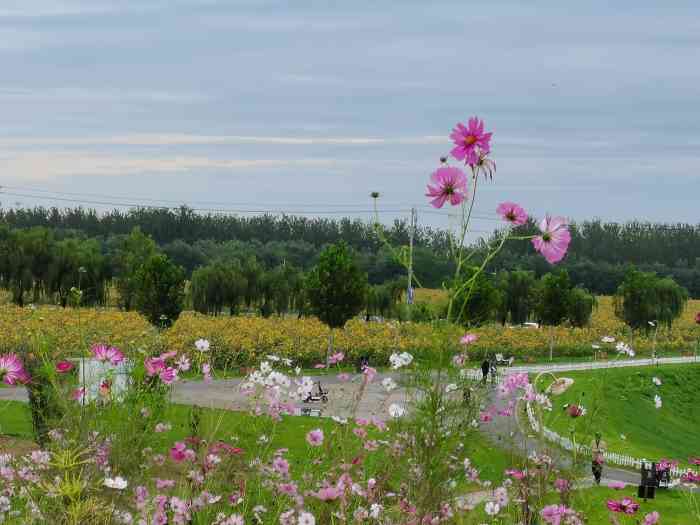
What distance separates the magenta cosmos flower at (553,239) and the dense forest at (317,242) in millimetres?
61370

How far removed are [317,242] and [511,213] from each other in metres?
84.3

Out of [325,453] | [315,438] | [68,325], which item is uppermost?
[315,438]

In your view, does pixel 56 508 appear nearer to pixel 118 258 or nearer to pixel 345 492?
pixel 345 492

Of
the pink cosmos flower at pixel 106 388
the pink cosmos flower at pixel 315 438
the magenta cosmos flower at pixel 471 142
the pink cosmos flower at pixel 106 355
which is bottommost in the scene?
the pink cosmos flower at pixel 315 438

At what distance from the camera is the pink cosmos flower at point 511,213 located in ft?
12.7

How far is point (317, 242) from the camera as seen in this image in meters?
88.1

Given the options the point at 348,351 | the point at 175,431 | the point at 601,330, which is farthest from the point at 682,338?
the point at 175,431

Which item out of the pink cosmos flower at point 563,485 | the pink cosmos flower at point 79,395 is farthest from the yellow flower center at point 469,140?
the pink cosmos flower at point 79,395

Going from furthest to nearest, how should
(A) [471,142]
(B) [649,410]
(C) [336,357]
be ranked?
(B) [649,410] < (C) [336,357] < (A) [471,142]

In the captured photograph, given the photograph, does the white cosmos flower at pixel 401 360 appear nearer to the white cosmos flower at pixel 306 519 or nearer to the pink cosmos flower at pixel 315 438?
the pink cosmos flower at pixel 315 438

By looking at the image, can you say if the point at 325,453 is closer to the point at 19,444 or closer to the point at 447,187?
the point at 447,187

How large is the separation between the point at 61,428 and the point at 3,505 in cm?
46

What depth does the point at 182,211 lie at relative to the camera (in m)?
83.1

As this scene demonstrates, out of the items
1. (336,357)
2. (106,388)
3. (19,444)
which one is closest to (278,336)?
(19,444)
